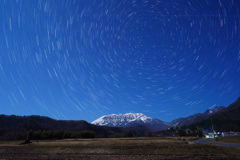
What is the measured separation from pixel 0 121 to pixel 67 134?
16197 centimetres

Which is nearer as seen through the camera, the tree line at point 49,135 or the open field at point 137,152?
the open field at point 137,152

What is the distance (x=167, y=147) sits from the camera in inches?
1638

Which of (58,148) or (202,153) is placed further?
(58,148)

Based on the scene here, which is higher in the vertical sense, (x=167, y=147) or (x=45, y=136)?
(x=45, y=136)

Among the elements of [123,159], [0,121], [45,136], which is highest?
[0,121]

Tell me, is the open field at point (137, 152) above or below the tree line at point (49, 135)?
Result: below

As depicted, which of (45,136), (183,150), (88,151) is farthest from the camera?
(45,136)

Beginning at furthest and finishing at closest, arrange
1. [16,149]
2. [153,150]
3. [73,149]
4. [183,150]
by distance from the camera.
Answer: [16,149]
[73,149]
[153,150]
[183,150]

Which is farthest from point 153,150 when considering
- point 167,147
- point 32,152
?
point 32,152

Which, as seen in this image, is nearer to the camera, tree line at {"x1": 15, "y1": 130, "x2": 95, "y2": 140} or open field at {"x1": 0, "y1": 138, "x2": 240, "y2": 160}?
open field at {"x1": 0, "y1": 138, "x2": 240, "y2": 160}

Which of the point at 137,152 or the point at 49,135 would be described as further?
the point at 49,135

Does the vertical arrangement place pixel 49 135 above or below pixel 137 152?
above

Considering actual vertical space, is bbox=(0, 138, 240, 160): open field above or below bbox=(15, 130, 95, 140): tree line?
below

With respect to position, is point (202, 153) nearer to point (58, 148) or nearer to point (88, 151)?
point (88, 151)
